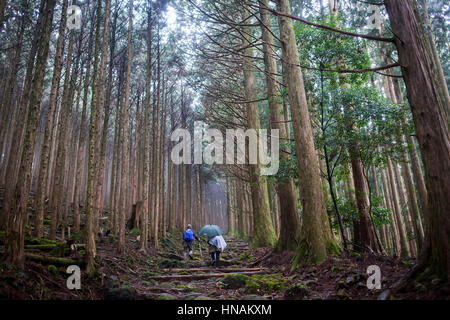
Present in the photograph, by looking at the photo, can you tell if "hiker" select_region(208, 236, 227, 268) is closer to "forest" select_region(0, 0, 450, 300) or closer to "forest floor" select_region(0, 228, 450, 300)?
"forest" select_region(0, 0, 450, 300)

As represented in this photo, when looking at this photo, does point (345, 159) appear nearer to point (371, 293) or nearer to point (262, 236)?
point (371, 293)

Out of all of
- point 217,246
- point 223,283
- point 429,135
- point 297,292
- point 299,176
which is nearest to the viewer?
point 429,135

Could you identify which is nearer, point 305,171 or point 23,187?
point 23,187

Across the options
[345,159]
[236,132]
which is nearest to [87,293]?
[345,159]

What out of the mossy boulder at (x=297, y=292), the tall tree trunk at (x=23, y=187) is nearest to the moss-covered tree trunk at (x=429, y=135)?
the mossy boulder at (x=297, y=292)

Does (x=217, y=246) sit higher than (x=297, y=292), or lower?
higher

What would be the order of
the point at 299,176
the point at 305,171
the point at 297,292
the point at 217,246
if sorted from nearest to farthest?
the point at 297,292 < the point at 305,171 < the point at 299,176 < the point at 217,246

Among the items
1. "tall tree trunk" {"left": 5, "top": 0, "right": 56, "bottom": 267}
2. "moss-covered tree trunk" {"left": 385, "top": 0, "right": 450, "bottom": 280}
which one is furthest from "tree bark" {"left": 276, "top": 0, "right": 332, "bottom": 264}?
"tall tree trunk" {"left": 5, "top": 0, "right": 56, "bottom": 267}

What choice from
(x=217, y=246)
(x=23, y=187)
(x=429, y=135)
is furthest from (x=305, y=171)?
(x=23, y=187)

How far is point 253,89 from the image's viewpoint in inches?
458

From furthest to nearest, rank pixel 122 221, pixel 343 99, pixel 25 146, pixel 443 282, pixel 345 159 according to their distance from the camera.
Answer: pixel 122 221 < pixel 345 159 < pixel 343 99 < pixel 25 146 < pixel 443 282

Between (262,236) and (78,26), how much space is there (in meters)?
11.3

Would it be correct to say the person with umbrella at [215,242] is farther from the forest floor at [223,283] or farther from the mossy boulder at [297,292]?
the mossy boulder at [297,292]

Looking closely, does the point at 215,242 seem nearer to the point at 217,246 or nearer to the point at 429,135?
the point at 217,246
